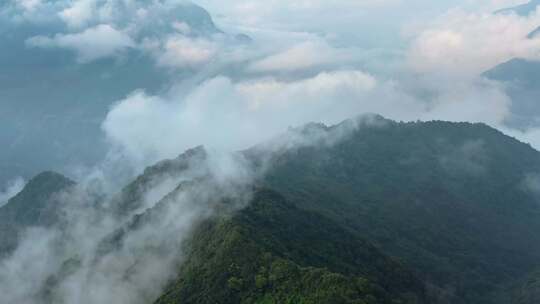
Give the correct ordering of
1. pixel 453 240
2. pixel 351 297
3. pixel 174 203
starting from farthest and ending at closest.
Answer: pixel 453 240
pixel 174 203
pixel 351 297

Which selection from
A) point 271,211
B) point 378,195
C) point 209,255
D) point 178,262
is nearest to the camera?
point 209,255

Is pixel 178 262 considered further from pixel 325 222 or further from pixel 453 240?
pixel 453 240

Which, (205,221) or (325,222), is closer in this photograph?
(205,221)

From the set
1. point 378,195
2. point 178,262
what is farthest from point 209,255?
point 378,195

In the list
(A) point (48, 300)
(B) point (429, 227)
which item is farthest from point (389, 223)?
(A) point (48, 300)

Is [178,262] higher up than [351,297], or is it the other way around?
[351,297]

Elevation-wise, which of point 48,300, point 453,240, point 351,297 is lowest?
point 48,300

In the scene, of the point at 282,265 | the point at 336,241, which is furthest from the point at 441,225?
the point at 282,265

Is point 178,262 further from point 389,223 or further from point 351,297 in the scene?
point 389,223

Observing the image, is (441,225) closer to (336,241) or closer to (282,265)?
(336,241)
